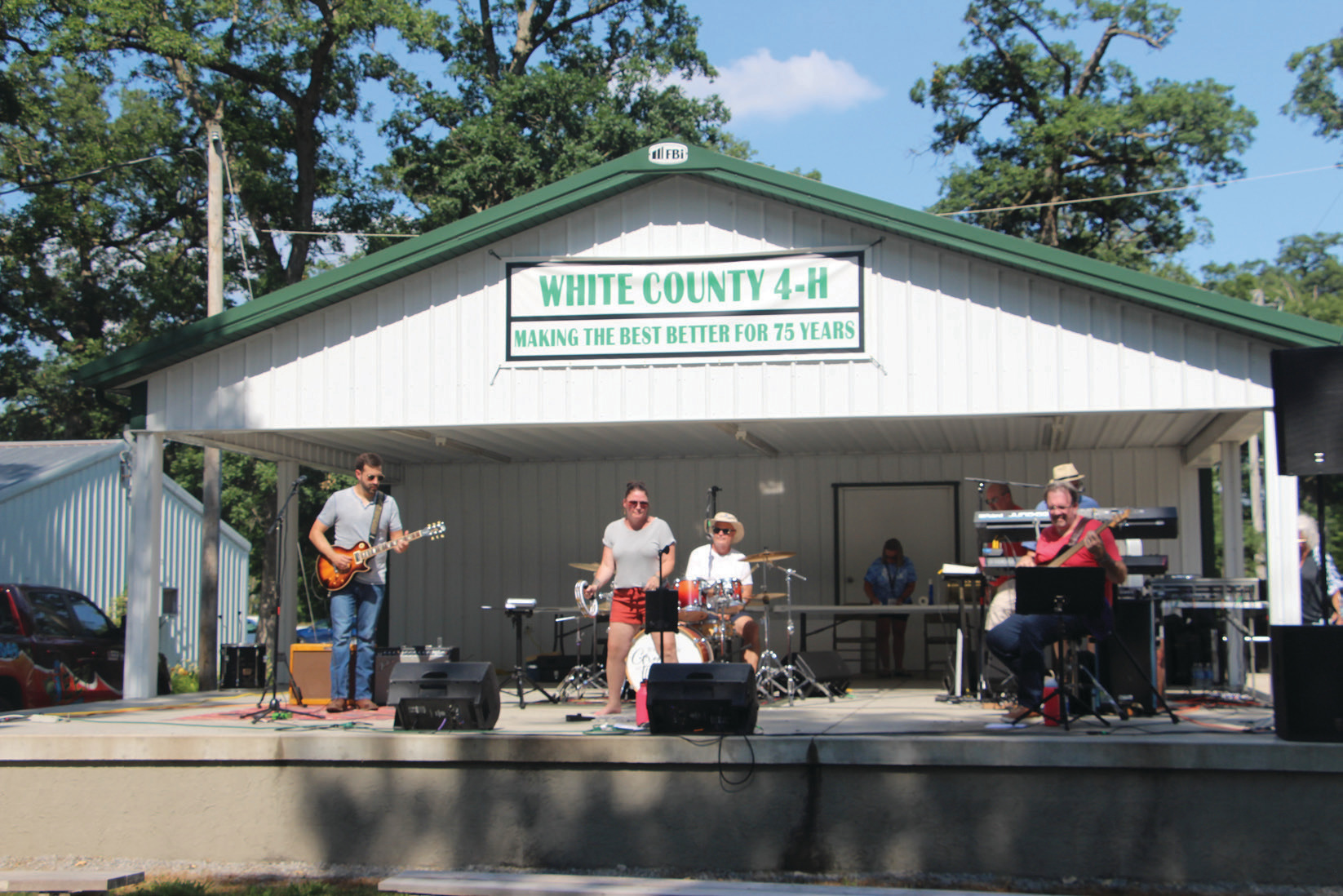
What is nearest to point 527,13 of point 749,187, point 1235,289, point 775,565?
point 775,565

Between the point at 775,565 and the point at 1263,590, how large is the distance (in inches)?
210

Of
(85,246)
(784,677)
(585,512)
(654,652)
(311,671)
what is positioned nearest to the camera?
(654,652)

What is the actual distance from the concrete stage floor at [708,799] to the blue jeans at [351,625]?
118 cm

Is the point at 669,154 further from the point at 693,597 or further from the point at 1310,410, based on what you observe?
the point at 1310,410

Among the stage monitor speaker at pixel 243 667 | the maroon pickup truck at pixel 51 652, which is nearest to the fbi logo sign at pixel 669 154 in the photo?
the stage monitor speaker at pixel 243 667

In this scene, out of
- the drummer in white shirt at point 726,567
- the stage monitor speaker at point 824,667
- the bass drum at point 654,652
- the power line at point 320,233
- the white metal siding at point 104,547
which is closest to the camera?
the bass drum at point 654,652

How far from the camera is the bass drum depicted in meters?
9.14

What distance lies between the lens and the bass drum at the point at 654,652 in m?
9.14

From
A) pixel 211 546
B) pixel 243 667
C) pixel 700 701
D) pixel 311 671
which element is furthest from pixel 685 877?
pixel 211 546

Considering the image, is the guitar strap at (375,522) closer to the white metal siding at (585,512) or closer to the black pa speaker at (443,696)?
the black pa speaker at (443,696)

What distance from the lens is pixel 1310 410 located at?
6328 millimetres

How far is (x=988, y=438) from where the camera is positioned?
42.6 ft

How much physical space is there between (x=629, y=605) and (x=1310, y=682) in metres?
4.15

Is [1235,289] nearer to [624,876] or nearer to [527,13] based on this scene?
[527,13]
